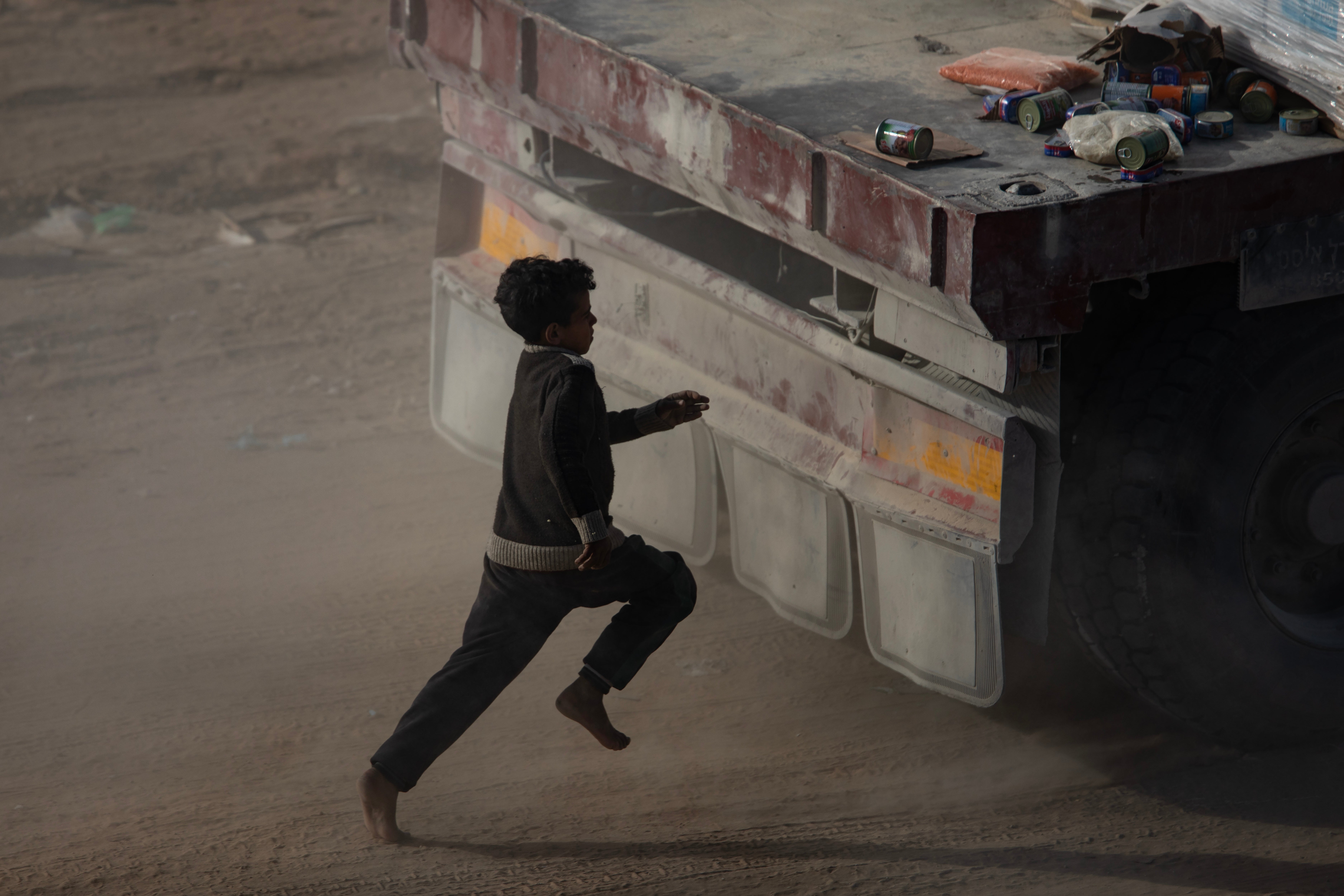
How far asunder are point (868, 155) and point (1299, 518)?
4.48 feet

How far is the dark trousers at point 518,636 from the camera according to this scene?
9.35ft

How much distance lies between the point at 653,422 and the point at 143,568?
7.09 feet

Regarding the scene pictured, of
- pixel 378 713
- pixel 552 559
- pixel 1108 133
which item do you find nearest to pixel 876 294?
pixel 1108 133

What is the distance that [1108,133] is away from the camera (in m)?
2.68

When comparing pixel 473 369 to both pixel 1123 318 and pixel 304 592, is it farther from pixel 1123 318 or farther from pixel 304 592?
pixel 1123 318

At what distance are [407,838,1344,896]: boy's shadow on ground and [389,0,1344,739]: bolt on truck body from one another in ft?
A: 1.18

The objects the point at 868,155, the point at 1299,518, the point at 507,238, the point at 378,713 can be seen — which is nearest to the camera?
the point at 868,155

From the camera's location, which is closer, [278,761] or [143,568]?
[278,761]

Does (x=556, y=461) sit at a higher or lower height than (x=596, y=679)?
higher

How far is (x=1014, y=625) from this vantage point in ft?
9.96

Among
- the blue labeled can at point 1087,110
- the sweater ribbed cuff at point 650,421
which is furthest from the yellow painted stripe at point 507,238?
the blue labeled can at point 1087,110

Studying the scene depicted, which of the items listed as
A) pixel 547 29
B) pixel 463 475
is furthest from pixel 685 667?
pixel 547 29

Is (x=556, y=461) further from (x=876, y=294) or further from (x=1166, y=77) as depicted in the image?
(x=1166, y=77)

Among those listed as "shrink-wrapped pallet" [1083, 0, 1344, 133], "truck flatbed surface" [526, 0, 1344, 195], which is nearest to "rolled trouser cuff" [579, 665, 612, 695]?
"truck flatbed surface" [526, 0, 1344, 195]
